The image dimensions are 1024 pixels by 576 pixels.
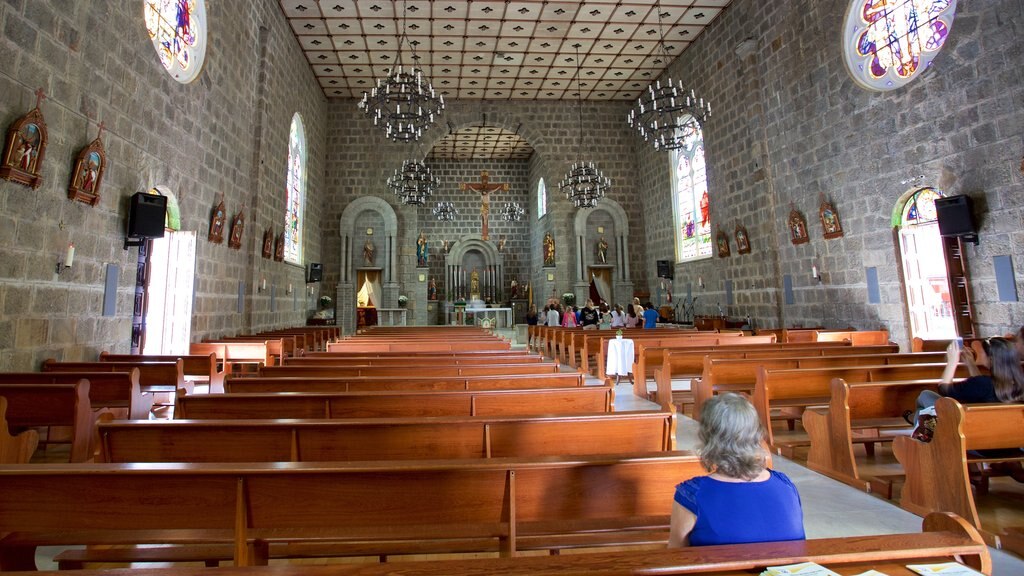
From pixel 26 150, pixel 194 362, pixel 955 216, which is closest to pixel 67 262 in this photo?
pixel 26 150

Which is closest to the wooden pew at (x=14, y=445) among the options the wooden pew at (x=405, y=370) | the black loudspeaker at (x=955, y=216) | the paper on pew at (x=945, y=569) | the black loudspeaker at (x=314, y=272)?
the wooden pew at (x=405, y=370)

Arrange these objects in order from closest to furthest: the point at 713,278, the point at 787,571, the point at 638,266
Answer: the point at 787,571, the point at 713,278, the point at 638,266

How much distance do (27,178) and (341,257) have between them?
12.1m

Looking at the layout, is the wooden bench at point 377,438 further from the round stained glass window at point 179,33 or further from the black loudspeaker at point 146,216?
the round stained glass window at point 179,33

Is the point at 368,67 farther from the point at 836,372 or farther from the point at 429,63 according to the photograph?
the point at 836,372

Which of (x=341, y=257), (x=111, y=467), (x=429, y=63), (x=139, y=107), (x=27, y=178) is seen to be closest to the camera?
(x=111, y=467)

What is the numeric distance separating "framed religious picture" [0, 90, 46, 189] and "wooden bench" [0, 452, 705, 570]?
162 inches

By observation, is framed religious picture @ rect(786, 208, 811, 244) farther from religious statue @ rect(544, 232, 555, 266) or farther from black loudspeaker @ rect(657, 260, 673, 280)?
religious statue @ rect(544, 232, 555, 266)

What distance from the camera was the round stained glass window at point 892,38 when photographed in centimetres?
735

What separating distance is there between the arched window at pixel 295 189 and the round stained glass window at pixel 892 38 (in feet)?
41.7

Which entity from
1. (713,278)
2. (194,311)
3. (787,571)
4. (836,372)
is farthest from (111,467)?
(713,278)

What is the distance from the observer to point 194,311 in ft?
25.6

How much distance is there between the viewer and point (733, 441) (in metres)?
1.46

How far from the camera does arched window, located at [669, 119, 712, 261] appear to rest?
47.4 feet
